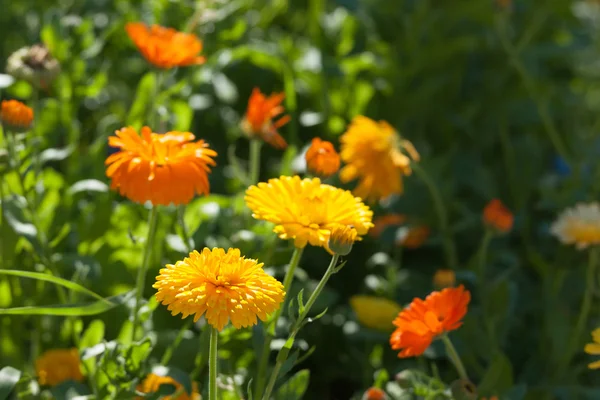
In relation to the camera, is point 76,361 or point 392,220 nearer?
point 76,361

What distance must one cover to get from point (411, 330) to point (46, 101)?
1.05m

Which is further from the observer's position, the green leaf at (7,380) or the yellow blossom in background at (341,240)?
the green leaf at (7,380)

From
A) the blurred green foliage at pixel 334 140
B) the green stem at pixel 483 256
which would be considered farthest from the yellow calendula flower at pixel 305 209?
the green stem at pixel 483 256

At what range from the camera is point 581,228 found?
158 centimetres

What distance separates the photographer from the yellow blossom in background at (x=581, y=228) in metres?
1.55

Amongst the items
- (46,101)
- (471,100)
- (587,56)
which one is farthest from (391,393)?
(587,56)

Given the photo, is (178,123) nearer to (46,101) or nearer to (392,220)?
(46,101)

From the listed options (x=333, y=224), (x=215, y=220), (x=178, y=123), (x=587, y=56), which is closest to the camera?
(x=333, y=224)

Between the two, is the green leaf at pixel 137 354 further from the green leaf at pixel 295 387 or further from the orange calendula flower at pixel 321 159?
the orange calendula flower at pixel 321 159

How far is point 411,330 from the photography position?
3.65 feet

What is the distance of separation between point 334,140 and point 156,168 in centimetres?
98

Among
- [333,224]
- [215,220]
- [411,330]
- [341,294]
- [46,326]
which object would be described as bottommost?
[341,294]

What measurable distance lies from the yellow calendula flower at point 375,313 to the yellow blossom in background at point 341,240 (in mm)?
586

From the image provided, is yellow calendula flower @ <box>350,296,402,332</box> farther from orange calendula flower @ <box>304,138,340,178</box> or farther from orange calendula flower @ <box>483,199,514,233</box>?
orange calendula flower @ <box>304,138,340,178</box>
